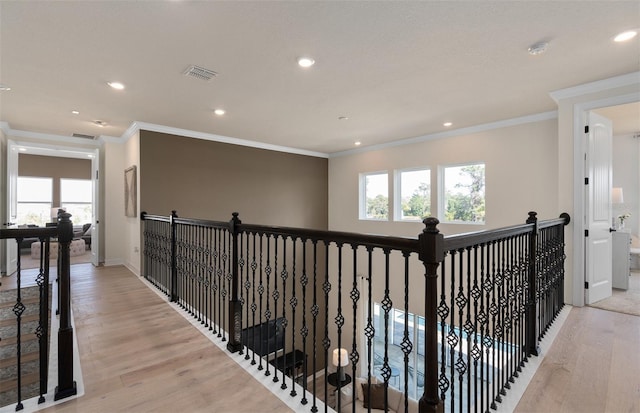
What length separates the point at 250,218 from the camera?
652 cm

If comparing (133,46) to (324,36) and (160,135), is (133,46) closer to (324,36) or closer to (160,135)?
(324,36)

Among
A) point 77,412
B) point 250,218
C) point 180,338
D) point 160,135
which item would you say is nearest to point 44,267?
point 77,412

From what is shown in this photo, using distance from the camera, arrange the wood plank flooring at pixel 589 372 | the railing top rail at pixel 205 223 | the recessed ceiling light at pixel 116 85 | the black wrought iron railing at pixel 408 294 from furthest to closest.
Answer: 1. the recessed ceiling light at pixel 116 85
2. the railing top rail at pixel 205 223
3. the wood plank flooring at pixel 589 372
4. the black wrought iron railing at pixel 408 294

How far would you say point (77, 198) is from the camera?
9945 mm

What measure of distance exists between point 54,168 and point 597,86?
12828mm

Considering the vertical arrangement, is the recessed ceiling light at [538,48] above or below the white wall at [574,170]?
above

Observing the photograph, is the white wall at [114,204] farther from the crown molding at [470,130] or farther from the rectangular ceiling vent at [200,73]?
the crown molding at [470,130]

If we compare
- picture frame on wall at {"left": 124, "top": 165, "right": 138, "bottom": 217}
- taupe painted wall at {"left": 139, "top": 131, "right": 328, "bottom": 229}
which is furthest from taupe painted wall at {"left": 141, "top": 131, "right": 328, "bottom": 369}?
picture frame on wall at {"left": 124, "top": 165, "right": 138, "bottom": 217}

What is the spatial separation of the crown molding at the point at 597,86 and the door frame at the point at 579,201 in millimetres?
132

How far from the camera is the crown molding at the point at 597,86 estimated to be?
320cm

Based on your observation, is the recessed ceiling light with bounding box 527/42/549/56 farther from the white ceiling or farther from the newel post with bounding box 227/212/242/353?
the newel post with bounding box 227/212/242/353

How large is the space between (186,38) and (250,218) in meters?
4.36

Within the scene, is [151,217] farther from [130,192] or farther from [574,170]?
[574,170]

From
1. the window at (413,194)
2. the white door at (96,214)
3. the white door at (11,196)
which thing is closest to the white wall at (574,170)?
the window at (413,194)
